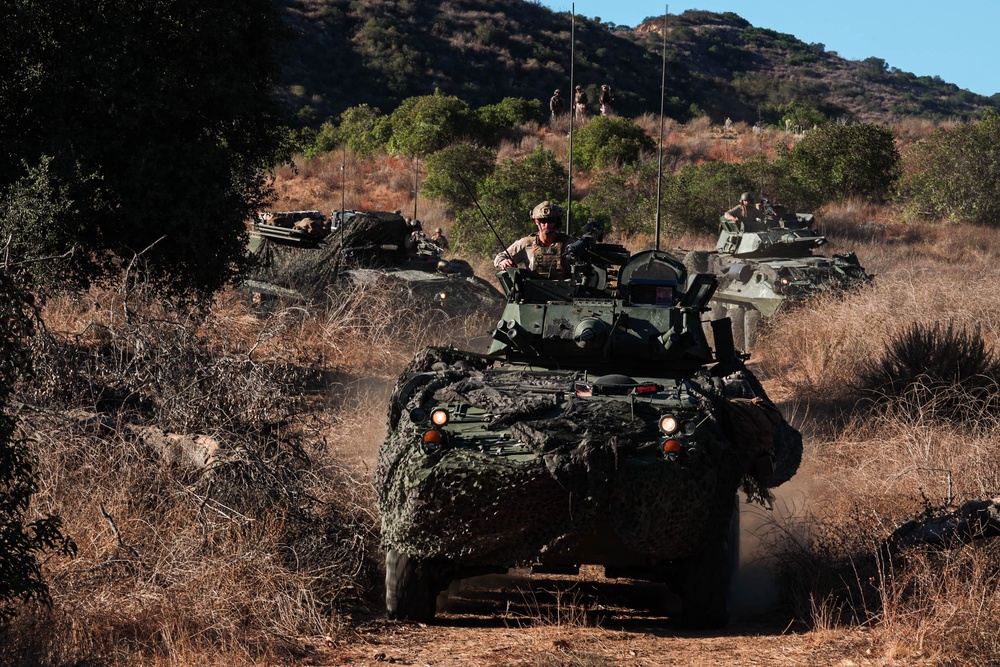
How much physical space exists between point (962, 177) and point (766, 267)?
46.6 ft

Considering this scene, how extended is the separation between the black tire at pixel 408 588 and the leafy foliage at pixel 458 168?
20585 mm

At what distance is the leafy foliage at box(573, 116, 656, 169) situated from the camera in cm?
3238

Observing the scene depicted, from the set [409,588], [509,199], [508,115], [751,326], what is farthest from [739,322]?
[508,115]

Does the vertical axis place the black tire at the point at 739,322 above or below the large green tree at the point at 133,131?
below

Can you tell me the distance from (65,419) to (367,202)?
930 inches

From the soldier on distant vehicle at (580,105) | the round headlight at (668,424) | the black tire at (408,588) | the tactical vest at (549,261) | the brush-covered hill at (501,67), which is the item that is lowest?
the black tire at (408,588)

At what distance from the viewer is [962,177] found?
28.3 m

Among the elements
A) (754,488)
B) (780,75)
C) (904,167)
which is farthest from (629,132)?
(780,75)

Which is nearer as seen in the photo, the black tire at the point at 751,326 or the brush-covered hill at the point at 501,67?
the black tire at the point at 751,326

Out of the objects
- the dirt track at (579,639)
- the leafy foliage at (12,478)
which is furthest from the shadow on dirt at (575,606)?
the leafy foliage at (12,478)

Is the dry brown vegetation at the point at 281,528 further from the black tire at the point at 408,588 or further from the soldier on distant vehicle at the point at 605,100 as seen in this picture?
the soldier on distant vehicle at the point at 605,100

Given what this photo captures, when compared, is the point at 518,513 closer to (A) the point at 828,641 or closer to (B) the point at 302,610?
(B) the point at 302,610

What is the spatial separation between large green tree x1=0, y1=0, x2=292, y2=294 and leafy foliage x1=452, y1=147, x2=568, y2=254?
1094 cm

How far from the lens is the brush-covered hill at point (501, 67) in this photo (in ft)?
149
